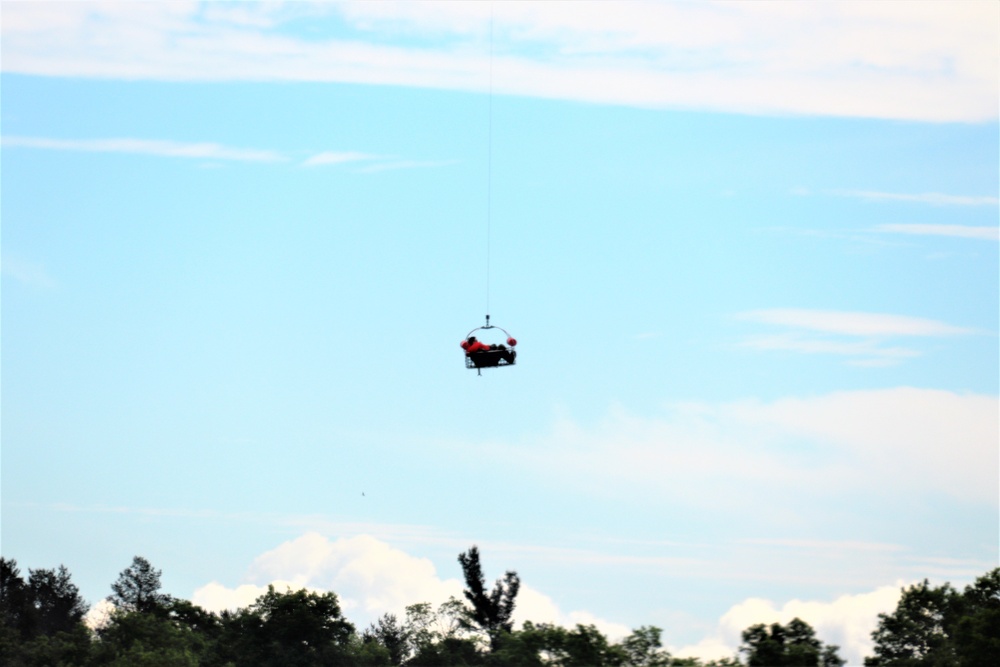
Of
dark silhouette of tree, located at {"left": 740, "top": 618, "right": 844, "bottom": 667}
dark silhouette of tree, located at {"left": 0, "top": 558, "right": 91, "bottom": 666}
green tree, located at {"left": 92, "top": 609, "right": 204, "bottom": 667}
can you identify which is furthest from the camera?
dark silhouette of tree, located at {"left": 0, "top": 558, "right": 91, "bottom": 666}

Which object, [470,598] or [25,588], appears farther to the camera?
[25,588]

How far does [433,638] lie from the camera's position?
88.2 meters

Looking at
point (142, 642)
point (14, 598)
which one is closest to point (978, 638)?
point (142, 642)

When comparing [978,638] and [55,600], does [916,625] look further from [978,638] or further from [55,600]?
[55,600]

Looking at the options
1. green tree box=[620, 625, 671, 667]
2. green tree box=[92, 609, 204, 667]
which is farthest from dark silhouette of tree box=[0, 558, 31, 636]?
green tree box=[620, 625, 671, 667]

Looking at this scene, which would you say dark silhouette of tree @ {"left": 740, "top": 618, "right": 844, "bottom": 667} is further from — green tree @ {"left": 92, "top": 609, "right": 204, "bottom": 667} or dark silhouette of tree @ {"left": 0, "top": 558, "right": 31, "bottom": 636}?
dark silhouette of tree @ {"left": 0, "top": 558, "right": 31, "bottom": 636}

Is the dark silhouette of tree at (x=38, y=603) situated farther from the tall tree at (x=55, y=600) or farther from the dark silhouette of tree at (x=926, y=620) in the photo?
the dark silhouette of tree at (x=926, y=620)

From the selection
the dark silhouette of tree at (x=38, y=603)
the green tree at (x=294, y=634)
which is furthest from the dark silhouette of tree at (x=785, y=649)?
the dark silhouette of tree at (x=38, y=603)

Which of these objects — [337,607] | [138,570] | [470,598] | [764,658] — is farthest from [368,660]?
[138,570]

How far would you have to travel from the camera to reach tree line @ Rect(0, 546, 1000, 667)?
56.7m

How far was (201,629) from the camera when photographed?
9912cm

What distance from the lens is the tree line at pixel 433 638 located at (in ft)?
186

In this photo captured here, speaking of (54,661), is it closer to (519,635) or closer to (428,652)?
(428,652)

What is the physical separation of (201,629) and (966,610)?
51730 mm
